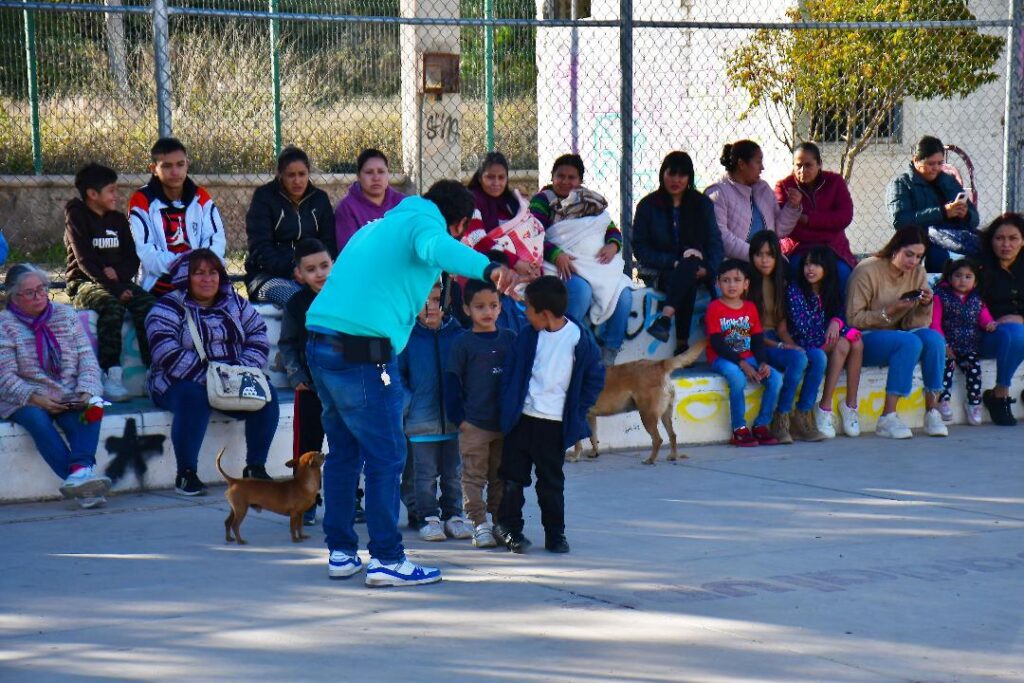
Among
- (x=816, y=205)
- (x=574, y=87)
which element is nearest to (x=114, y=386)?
(x=816, y=205)

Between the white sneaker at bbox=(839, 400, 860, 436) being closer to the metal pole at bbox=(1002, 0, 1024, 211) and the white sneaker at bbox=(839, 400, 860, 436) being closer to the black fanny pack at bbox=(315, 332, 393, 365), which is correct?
the metal pole at bbox=(1002, 0, 1024, 211)

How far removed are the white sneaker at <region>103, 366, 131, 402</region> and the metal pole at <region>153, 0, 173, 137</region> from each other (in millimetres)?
1527

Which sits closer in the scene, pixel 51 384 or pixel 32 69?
pixel 51 384

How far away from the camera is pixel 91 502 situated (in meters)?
7.60

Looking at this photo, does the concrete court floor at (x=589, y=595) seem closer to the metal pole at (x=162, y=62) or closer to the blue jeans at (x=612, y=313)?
the blue jeans at (x=612, y=313)

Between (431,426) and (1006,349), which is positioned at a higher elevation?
(1006,349)

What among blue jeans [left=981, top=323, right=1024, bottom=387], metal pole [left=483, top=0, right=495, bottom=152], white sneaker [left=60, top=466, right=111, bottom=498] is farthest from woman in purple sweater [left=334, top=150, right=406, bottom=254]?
blue jeans [left=981, top=323, right=1024, bottom=387]

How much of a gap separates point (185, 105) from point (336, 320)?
12.8m

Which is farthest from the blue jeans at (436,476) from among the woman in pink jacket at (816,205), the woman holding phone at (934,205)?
the woman holding phone at (934,205)

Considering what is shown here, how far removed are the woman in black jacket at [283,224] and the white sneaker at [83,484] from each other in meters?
1.78

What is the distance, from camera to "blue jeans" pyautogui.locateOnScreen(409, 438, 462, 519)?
6977 millimetres

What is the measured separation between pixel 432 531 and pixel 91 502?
2.01 m

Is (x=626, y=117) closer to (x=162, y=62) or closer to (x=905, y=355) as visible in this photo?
(x=905, y=355)

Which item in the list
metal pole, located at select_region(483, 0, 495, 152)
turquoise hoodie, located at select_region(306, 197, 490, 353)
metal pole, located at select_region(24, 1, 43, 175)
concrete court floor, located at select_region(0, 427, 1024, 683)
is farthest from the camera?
metal pole, located at select_region(483, 0, 495, 152)
